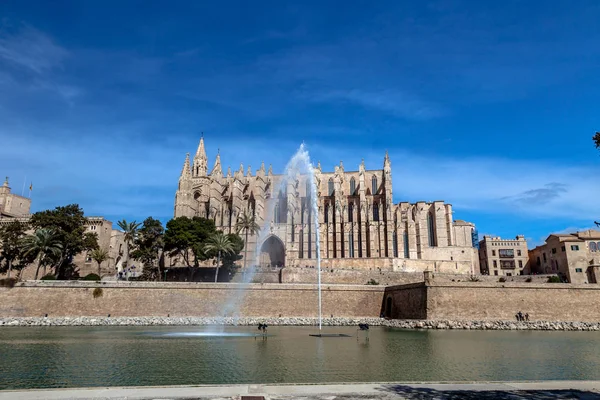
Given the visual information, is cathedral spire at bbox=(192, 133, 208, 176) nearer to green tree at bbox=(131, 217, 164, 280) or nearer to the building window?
green tree at bbox=(131, 217, 164, 280)

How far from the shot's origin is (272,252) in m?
62.0

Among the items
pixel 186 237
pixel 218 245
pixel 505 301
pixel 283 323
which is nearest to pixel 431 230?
pixel 505 301

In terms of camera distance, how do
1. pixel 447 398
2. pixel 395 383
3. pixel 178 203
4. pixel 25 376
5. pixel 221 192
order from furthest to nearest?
pixel 221 192 < pixel 178 203 < pixel 25 376 < pixel 395 383 < pixel 447 398

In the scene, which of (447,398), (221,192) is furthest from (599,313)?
(221,192)

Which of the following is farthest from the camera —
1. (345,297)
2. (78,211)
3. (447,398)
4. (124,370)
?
(78,211)

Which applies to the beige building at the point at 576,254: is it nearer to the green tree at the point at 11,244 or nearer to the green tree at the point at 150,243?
Answer: the green tree at the point at 150,243

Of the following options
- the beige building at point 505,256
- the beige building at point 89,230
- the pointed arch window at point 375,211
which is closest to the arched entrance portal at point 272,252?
the pointed arch window at point 375,211

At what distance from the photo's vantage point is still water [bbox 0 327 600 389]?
1280cm

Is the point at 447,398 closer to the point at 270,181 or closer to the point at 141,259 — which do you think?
the point at 141,259

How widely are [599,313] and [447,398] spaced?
34915mm

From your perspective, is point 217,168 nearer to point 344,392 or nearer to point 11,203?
point 11,203

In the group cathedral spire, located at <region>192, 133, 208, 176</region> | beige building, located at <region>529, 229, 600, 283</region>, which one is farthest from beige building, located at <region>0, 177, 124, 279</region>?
beige building, located at <region>529, 229, 600, 283</region>

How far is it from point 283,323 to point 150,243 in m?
22.9

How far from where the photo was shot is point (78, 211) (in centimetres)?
4838
